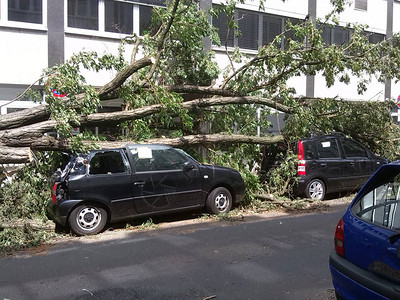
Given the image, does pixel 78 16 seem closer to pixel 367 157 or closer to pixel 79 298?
pixel 367 157

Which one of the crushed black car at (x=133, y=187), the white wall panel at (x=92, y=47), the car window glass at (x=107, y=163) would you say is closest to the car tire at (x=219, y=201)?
the crushed black car at (x=133, y=187)

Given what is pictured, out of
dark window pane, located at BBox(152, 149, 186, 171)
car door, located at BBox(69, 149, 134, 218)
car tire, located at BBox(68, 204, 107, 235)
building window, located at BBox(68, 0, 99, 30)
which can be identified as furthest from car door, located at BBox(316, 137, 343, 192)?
building window, located at BBox(68, 0, 99, 30)

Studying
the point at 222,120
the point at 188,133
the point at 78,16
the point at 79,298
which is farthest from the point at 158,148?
the point at 78,16

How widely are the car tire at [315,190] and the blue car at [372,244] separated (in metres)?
5.85

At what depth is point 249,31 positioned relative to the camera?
1568 cm

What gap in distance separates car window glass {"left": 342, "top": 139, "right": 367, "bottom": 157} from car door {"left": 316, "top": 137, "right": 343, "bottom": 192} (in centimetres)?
29

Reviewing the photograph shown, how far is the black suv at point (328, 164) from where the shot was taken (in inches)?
370

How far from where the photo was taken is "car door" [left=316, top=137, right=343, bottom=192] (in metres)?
9.62

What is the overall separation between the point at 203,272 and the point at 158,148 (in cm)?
324

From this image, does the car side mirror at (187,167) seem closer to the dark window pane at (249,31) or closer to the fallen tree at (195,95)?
the fallen tree at (195,95)

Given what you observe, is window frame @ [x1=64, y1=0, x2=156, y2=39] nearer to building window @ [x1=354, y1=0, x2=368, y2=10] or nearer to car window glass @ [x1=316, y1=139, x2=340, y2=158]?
car window glass @ [x1=316, y1=139, x2=340, y2=158]

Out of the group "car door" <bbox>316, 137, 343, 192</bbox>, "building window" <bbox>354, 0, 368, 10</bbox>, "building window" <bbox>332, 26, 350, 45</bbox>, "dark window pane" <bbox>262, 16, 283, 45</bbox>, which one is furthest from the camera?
"building window" <bbox>354, 0, 368, 10</bbox>

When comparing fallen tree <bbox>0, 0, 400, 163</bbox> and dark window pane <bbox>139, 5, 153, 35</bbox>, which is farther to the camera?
dark window pane <bbox>139, 5, 153, 35</bbox>

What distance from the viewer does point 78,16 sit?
12258mm
